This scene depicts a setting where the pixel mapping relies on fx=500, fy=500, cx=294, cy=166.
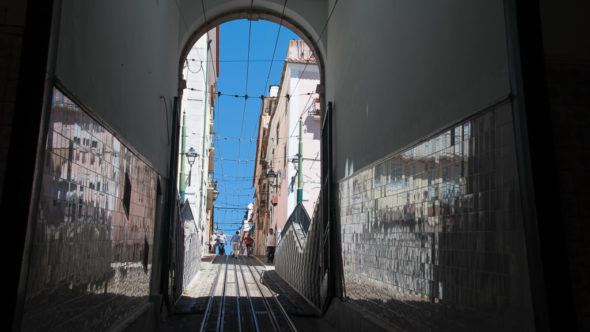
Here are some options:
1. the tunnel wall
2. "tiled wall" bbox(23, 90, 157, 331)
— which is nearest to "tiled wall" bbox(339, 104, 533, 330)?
the tunnel wall

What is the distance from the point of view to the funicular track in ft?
24.7

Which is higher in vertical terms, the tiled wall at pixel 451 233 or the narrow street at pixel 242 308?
the tiled wall at pixel 451 233

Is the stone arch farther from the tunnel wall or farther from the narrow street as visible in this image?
the narrow street

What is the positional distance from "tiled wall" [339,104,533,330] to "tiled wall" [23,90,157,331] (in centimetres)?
280

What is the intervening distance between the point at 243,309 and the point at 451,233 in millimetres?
6079

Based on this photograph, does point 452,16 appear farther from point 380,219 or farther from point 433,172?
point 380,219

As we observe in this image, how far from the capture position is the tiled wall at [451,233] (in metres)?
3.07

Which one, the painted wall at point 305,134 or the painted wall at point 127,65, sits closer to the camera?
the painted wall at point 127,65

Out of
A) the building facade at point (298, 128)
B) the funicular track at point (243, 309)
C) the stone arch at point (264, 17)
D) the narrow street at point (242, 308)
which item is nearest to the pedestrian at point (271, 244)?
the building facade at point (298, 128)

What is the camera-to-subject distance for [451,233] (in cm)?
383

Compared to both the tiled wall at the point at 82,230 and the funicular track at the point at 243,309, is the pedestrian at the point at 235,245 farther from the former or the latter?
the tiled wall at the point at 82,230

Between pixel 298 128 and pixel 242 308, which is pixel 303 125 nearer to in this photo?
pixel 298 128

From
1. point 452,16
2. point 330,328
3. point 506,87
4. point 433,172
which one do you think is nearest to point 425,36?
point 452,16

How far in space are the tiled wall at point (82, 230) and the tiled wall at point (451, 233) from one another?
2.80 metres
